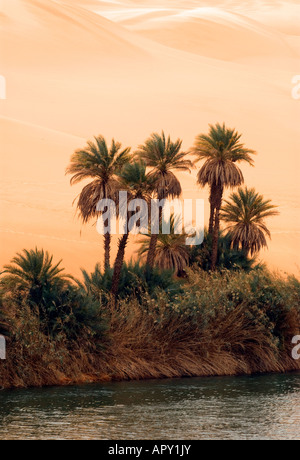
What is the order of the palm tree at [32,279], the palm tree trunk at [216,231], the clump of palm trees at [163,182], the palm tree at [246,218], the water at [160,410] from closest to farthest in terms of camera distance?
1. the water at [160,410]
2. the palm tree at [32,279]
3. the clump of palm trees at [163,182]
4. the palm tree trunk at [216,231]
5. the palm tree at [246,218]

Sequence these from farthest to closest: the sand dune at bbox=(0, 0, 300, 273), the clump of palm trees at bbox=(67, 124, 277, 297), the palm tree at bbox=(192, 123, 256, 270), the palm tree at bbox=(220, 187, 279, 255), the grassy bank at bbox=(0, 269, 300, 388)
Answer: the sand dune at bbox=(0, 0, 300, 273), the palm tree at bbox=(220, 187, 279, 255), the palm tree at bbox=(192, 123, 256, 270), the clump of palm trees at bbox=(67, 124, 277, 297), the grassy bank at bbox=(0, 269, 300, 388)

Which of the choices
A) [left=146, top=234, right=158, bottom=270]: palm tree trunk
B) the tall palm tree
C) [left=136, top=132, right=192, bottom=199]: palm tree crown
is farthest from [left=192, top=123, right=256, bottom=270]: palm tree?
the tall palm tree

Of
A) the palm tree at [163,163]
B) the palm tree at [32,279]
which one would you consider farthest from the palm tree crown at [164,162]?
the palm tree at [32,279]

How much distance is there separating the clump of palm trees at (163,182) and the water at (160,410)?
5.15 m

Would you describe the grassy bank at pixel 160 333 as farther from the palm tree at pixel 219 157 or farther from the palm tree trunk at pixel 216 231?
the palm tree at pixel 219 157

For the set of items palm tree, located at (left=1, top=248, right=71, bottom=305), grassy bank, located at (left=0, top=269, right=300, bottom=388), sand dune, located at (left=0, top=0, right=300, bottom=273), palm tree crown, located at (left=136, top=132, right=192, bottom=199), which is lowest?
grassy bank, located at (left=0, top=269, right=300, bottom=388)

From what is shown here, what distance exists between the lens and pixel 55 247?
4678 centimetres

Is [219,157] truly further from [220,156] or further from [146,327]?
[146,327]

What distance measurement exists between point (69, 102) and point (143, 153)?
58744 mm

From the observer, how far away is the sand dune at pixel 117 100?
52.6m

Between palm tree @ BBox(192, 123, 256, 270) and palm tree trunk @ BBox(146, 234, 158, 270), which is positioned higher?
palm tree @ BBox(192, 123, 256, 270)

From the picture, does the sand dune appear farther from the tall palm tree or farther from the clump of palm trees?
the tall palm tree

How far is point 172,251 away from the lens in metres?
41.3

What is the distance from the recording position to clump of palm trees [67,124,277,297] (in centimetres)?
3488
